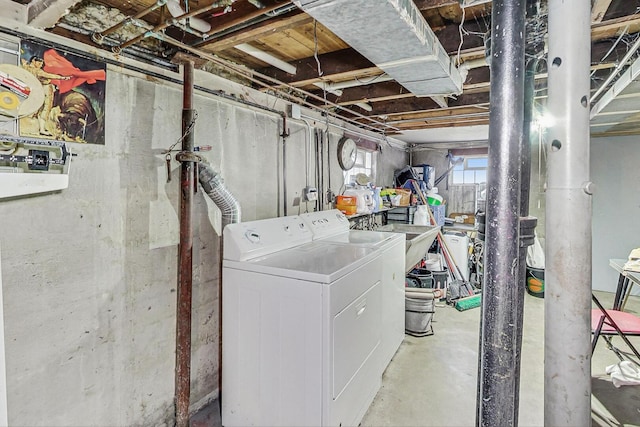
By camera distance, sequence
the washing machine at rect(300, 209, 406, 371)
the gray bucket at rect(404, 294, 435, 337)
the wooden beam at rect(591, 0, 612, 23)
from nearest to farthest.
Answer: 1. the wooden beam at rect(591, 0, 612, 23)
2. the washing machine at rect(300, 209, 406, 371)
3. the gray bucket at rect(404, 294, 435, 337)

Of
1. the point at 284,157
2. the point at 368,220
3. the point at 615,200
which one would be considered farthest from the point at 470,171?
the point at 284,157

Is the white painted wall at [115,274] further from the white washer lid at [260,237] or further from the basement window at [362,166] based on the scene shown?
the basement window at [362,166]

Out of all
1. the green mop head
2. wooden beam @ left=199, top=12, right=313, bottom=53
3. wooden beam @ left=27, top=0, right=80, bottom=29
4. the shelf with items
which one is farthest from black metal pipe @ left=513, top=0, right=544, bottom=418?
the green mop head

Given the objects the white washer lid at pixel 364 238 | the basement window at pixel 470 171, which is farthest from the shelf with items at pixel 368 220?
the basement window at pixel 470 171

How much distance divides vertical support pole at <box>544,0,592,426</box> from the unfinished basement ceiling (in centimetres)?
23

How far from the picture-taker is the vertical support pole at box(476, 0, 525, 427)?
27.3 inches

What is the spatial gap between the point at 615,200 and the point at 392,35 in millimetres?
4895

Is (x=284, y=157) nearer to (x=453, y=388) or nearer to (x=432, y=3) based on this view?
(x=432, y=3)

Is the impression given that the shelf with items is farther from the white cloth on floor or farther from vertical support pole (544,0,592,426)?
vertical support pole (544,0,592,426)

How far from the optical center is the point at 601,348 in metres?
3.06

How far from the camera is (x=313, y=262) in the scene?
1948 mm

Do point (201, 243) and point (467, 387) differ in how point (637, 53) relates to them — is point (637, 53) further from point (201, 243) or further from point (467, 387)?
point (201, 243)

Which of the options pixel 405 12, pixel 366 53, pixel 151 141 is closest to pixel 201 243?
pixel 151 141

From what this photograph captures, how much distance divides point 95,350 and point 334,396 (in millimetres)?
1244
